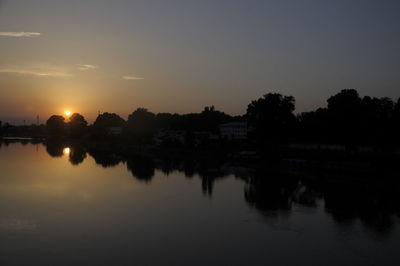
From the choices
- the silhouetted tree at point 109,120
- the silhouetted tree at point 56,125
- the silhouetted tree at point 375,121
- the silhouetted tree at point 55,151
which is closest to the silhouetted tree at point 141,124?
the silhouetted tree at point 55,151

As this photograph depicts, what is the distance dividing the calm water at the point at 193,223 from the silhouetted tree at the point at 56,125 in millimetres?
49913

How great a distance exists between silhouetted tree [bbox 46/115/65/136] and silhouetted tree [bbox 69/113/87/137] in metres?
1.73

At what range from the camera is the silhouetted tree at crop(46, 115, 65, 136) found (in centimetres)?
6554

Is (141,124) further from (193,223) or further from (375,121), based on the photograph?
(193,223)

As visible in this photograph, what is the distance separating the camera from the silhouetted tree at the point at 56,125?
6554 centimetres

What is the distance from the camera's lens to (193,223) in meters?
10.5

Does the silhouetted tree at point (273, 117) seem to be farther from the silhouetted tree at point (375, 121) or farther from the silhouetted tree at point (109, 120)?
the silhouetted tree at point (109, 120)

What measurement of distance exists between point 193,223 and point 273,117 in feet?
52.9

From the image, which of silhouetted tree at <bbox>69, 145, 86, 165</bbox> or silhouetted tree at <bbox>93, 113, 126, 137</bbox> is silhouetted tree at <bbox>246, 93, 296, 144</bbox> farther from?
silhouetted tree at <bbox>93, 113, 126, 137</bbox>

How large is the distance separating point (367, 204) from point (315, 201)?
1.59 metres

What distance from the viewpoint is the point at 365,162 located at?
17578 millimetres

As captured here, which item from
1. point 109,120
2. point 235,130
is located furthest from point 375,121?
point 109,120

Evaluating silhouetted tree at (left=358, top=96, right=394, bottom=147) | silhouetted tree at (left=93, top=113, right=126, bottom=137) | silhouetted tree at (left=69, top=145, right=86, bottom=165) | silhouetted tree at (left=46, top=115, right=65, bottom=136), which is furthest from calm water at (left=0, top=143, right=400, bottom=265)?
silhouetted tree at (left=46, top=115, right=65, bottom=136)

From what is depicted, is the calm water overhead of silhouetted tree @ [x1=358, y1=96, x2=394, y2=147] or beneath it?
beneath
